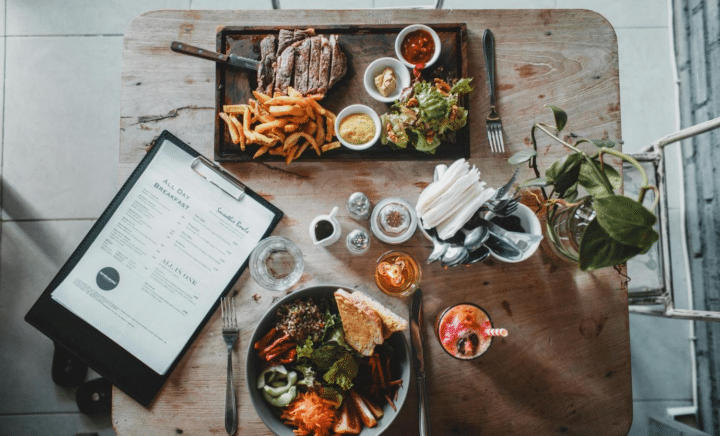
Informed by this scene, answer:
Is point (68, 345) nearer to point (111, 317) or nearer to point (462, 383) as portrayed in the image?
point (111, 317)

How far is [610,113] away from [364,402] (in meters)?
1.29

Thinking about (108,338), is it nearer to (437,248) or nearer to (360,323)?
(360,323)

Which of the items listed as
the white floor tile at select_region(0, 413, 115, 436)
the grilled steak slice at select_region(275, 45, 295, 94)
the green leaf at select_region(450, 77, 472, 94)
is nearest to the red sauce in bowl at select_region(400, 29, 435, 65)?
the green leaf at select_region(450, 77, 472, 94)

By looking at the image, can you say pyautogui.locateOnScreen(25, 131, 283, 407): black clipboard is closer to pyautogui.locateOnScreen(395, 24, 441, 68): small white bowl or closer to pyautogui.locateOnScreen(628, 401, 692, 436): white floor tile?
pyautogui.locateOnScreen(395, 24, 441, 68): small white bowl

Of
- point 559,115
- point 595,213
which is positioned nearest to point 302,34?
point 559,115

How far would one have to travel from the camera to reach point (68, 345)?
1561 millimetres

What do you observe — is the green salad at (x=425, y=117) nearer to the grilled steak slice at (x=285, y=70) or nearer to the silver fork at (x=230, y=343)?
the grilled steak slice at (x=285, y=70)

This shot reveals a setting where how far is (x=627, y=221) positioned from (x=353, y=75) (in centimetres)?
103

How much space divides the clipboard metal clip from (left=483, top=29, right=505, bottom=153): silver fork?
877 millimetres

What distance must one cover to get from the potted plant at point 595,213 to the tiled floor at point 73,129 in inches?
53.6

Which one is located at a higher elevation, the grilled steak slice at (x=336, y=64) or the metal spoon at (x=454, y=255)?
the grilled steak slice at (x=336, y=64)

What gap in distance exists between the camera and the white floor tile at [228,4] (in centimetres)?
259

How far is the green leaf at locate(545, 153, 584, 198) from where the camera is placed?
1141mm

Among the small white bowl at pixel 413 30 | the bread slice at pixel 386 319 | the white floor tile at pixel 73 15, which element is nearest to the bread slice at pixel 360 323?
→ the bread slice at pixel 386 319
